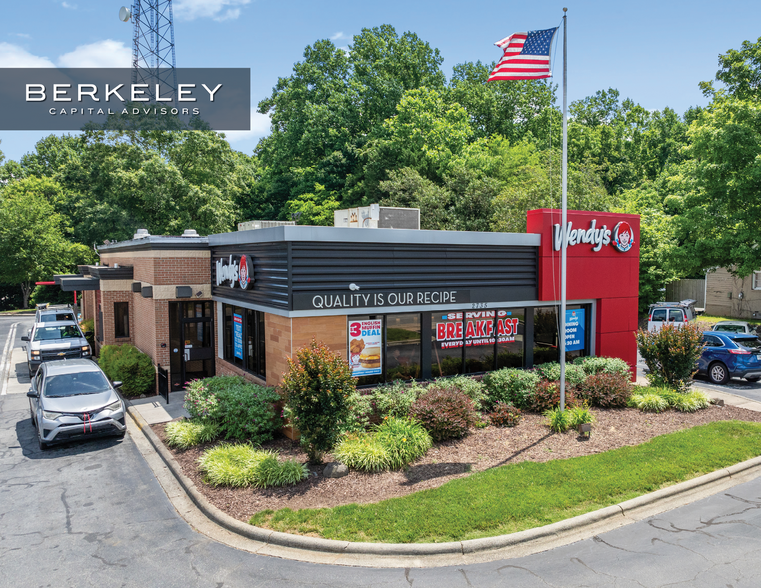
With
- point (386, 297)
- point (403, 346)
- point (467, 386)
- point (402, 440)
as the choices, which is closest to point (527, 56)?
point (386, 297)

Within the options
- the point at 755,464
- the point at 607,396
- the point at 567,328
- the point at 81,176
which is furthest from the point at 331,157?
the point at 755,464

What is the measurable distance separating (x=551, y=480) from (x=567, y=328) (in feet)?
25.7

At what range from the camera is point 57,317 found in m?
25.5

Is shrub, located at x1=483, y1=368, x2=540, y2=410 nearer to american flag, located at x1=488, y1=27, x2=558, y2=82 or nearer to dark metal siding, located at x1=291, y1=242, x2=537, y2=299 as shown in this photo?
dark metal siding, located at x1=291, y1=242, x2=537, y2=299

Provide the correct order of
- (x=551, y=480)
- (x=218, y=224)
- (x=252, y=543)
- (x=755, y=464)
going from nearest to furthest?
(x=252, y=543), (x=551, y=480), (x=755, y=464), (x=218, y=224)

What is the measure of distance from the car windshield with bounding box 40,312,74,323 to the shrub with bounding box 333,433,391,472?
1965 cm

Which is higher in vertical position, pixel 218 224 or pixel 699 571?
pixel 218 224

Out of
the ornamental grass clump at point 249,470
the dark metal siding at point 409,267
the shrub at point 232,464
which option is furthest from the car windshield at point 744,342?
the shrub at point 232,464

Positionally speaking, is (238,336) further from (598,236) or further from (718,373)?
(718,373)

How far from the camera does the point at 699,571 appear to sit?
7.43m

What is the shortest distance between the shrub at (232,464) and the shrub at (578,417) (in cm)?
696

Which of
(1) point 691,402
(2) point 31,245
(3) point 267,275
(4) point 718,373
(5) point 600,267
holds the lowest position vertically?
(4) point 718,373

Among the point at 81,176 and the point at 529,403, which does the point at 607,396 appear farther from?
the point at 81,176

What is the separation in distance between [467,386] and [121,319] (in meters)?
15.7
